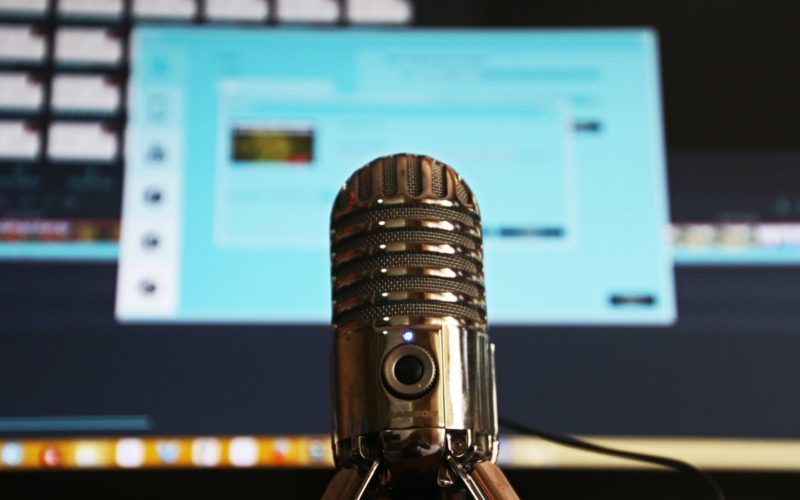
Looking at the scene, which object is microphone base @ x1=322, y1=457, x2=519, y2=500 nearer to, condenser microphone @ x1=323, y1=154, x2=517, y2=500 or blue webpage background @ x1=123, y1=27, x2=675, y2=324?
condenser microphone @ x1=323, y1=154, x2=517, y2=500

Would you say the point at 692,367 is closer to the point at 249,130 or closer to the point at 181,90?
the point at 249,130

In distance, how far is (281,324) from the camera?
107 centimetres

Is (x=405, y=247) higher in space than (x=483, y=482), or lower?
higher

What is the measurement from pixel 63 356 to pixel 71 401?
5 centimetres

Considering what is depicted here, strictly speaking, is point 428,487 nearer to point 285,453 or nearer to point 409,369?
point 409,369

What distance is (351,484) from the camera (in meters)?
0.46

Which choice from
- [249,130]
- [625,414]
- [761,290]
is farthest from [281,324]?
[761,290]

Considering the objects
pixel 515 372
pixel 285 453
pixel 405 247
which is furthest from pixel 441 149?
pixel 405 247

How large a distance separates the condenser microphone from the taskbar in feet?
1.84

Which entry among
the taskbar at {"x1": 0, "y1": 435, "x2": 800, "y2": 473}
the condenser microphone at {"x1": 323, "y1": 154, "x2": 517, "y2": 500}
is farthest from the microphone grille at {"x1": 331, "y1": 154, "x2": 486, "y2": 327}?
the taskbar at {"x1": 0, "y1": 435, "x2": 800, "y2": 473}

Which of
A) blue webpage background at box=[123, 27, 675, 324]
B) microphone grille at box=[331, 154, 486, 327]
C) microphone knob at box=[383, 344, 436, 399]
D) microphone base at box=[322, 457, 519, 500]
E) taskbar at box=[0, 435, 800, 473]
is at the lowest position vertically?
taskbar at box=[0, 435, 800, 473]

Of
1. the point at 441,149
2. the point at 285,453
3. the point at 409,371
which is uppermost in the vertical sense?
the point at 441,149

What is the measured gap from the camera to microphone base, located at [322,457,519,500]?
45cm

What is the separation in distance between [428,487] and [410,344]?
0.08 metres
